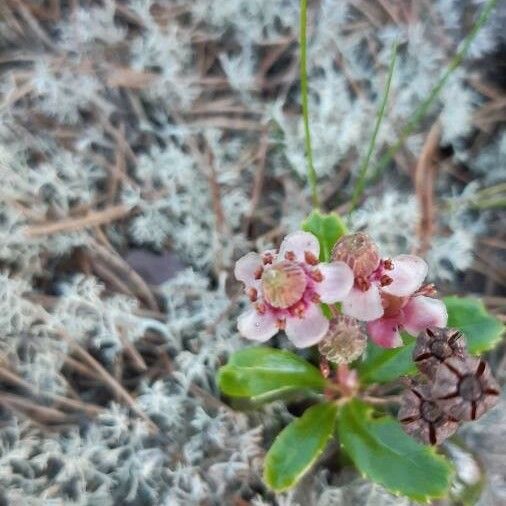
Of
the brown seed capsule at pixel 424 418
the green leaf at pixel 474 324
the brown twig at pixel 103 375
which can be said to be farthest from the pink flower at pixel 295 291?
the brown twig at pixel 103 375

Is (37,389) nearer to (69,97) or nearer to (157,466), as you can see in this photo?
(157,466)

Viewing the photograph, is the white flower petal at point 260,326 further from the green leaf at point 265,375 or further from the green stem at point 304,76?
the green stem at point 304,76

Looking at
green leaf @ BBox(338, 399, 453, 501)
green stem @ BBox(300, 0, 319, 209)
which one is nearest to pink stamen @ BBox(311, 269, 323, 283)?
green leaf @ BBox(338, 399, 453, 501)

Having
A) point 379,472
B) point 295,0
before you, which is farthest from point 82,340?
point 295,0

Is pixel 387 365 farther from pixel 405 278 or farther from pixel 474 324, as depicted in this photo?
pixel 405 278

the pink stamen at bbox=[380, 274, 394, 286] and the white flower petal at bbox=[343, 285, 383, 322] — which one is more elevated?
the pink stamen at bbox=[380, 274, 394, 286]

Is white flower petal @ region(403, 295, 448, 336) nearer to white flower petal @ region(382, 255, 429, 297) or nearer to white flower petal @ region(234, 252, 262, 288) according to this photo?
white flower petal @ region(382, 255, 429, 297)
